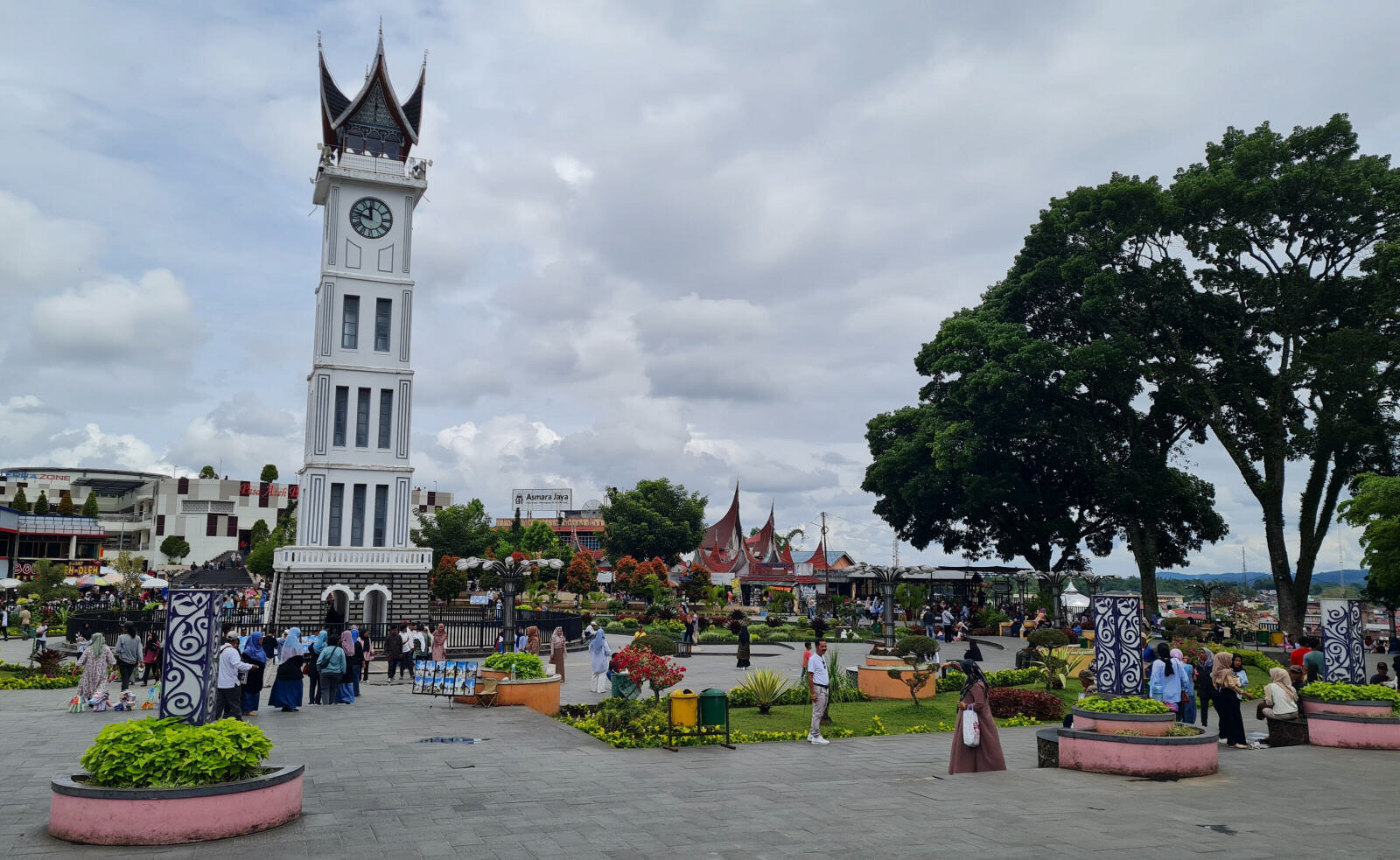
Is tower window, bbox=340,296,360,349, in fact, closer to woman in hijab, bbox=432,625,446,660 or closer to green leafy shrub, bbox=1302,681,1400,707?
woman in hijab, bbox=432,625,446,660

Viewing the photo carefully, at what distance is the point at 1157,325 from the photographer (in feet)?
129

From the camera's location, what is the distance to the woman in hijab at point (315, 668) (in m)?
19.1

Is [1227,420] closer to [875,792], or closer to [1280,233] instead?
[1280,233]

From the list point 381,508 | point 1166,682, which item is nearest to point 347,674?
point 1166,682

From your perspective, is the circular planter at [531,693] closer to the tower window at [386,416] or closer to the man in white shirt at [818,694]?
the man in white shirt at [818,694]

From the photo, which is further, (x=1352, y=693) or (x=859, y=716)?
(x=859, y=716)

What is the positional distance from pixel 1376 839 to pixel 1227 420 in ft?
112

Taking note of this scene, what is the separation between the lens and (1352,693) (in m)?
15.5

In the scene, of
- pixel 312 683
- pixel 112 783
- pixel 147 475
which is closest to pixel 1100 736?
pixel 112 783

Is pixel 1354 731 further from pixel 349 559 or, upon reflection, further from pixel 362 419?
pixel 362 419

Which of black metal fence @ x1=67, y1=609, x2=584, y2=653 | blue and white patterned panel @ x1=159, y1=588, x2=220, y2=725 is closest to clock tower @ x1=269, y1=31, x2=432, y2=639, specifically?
black metal fence @ x1=67, y1=609, x2=584, y2=653

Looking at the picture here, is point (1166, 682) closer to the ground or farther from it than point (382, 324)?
closer to the ground

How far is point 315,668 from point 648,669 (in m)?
7.13

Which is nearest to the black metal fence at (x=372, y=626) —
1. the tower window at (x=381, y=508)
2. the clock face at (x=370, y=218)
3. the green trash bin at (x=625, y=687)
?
the tower window at (x=381, y=508)
